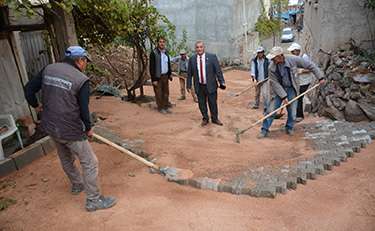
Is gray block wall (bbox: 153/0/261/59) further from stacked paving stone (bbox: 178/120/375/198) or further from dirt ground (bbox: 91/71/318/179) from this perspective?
stacked paving stone (bbox: 178/120/375/198)

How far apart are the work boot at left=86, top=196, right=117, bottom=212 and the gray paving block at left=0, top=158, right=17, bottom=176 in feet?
5.67

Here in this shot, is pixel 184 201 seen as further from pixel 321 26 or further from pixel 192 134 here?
pixel 321 26

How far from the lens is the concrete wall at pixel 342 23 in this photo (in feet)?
23.4

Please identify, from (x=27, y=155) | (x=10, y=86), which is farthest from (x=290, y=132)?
(x=10, y=86)

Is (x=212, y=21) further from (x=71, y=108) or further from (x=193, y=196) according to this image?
(x=71, y=108)

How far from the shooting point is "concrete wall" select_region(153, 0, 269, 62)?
57.8ft

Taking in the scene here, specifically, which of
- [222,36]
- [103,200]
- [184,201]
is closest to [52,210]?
[103,200]

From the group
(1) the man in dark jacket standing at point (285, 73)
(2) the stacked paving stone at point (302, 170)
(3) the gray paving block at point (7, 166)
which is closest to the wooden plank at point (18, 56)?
(3) the gray paving block at point (7, 166)

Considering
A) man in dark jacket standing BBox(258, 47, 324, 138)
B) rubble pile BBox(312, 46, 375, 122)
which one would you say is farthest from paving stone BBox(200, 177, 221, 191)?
rubble pile BBox(312, 46, 375, 122)

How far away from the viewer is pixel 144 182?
14.3ft

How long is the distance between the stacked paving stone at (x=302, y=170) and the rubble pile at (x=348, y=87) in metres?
0.50

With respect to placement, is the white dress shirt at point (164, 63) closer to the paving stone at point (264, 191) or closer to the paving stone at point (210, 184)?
the paving stone at point (210, 184)

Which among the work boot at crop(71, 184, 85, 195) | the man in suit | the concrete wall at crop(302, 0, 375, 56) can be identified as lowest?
the work boot at crop(71, 184, 85, 195)

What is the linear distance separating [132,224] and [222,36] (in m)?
15.7
